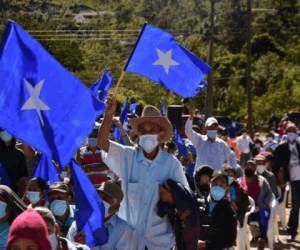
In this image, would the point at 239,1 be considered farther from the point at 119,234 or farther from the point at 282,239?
the point at 119,234

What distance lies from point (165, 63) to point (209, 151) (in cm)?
189

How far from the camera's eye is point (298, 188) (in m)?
14.4

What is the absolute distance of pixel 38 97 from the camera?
22.0ft

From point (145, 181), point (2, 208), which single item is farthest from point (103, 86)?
point (2, 208)

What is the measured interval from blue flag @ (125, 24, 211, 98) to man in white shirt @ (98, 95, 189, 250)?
2.07m

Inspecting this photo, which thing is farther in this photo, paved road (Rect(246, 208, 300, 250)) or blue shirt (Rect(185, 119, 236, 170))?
paved road (Rect(246, 208, 300, 250))

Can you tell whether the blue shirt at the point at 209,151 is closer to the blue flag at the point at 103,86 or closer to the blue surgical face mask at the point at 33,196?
the blue flag at the point at 103,86

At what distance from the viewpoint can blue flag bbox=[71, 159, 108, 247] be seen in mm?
6406

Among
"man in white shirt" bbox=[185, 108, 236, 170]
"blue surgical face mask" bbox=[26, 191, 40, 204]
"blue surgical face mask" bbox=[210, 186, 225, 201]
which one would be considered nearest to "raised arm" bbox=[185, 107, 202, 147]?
"man in white shirt" bbox=[185, 108, 236, 170]

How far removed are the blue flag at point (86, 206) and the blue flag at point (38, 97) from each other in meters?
0.26

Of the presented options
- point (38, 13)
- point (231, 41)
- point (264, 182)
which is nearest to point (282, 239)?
point (264, 182)

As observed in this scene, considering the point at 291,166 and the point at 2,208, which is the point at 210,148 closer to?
the point at 291,166

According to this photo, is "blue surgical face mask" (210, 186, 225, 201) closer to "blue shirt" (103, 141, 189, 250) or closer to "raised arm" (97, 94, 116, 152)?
"blue shirt" (103, 141, 189, 250)

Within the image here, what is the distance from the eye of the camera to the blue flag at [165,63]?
9.78 metres
